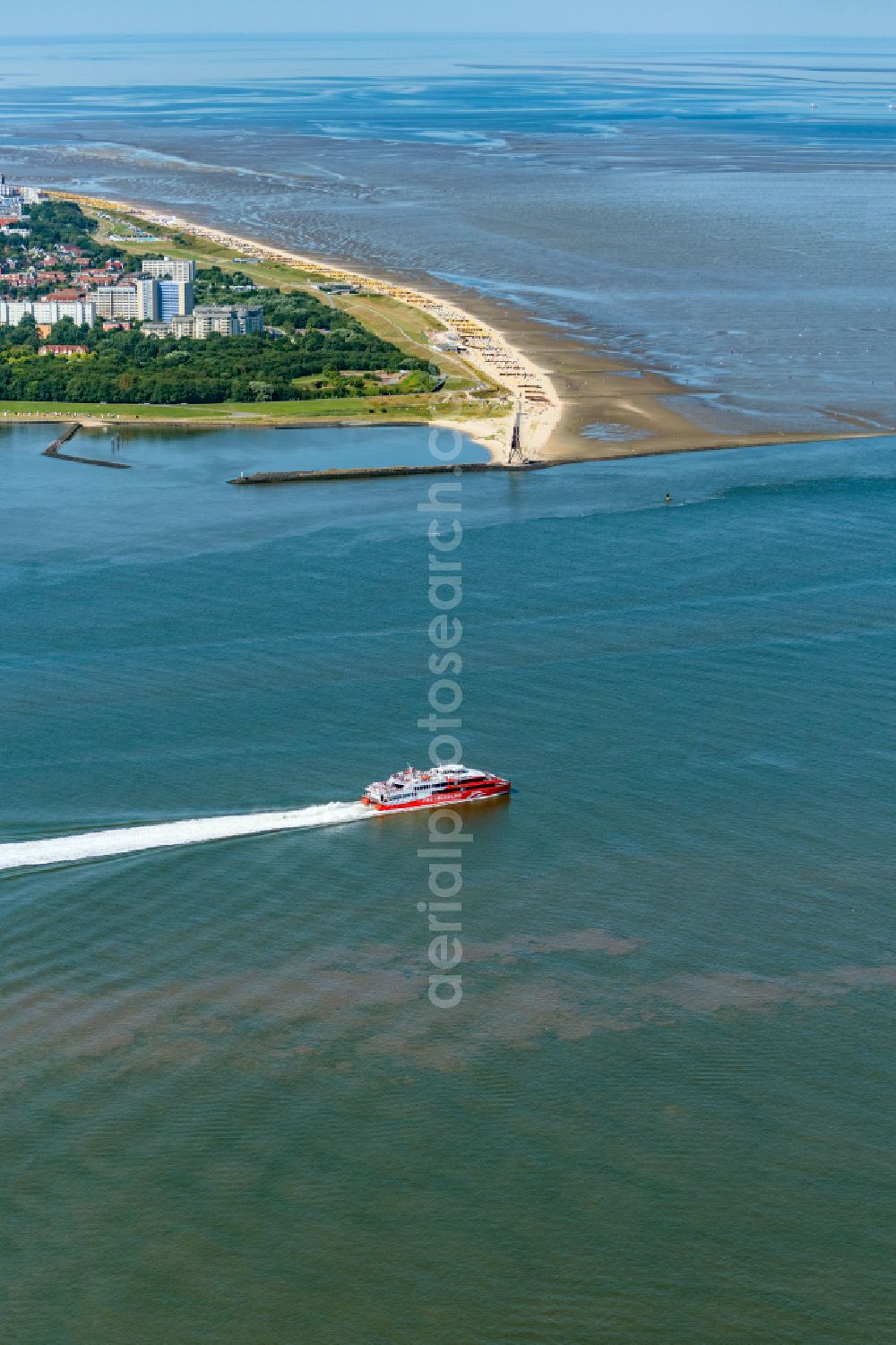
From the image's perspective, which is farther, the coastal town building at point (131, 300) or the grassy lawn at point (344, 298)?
the coastal town building at point (131, 300)

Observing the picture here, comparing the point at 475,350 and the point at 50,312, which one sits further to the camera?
the point at 50,312

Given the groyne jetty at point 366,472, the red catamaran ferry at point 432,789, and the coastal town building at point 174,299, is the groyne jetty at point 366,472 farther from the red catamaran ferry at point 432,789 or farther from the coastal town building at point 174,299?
the coastal town building at point 174,299

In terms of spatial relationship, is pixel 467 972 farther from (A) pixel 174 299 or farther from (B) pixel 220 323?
(A) pixel 174 299

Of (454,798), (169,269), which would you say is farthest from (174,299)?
(454,798)

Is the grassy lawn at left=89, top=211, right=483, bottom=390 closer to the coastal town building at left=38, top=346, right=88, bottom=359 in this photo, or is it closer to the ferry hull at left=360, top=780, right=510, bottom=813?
the coastal town building at left=38, top=346, right=88, bottom=359

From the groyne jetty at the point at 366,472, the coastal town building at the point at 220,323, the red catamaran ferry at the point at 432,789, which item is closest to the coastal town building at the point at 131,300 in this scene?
the coastal town building at the point at 220,323

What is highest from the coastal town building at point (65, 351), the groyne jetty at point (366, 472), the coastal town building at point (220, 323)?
the coastal town building at point (220, 323)
